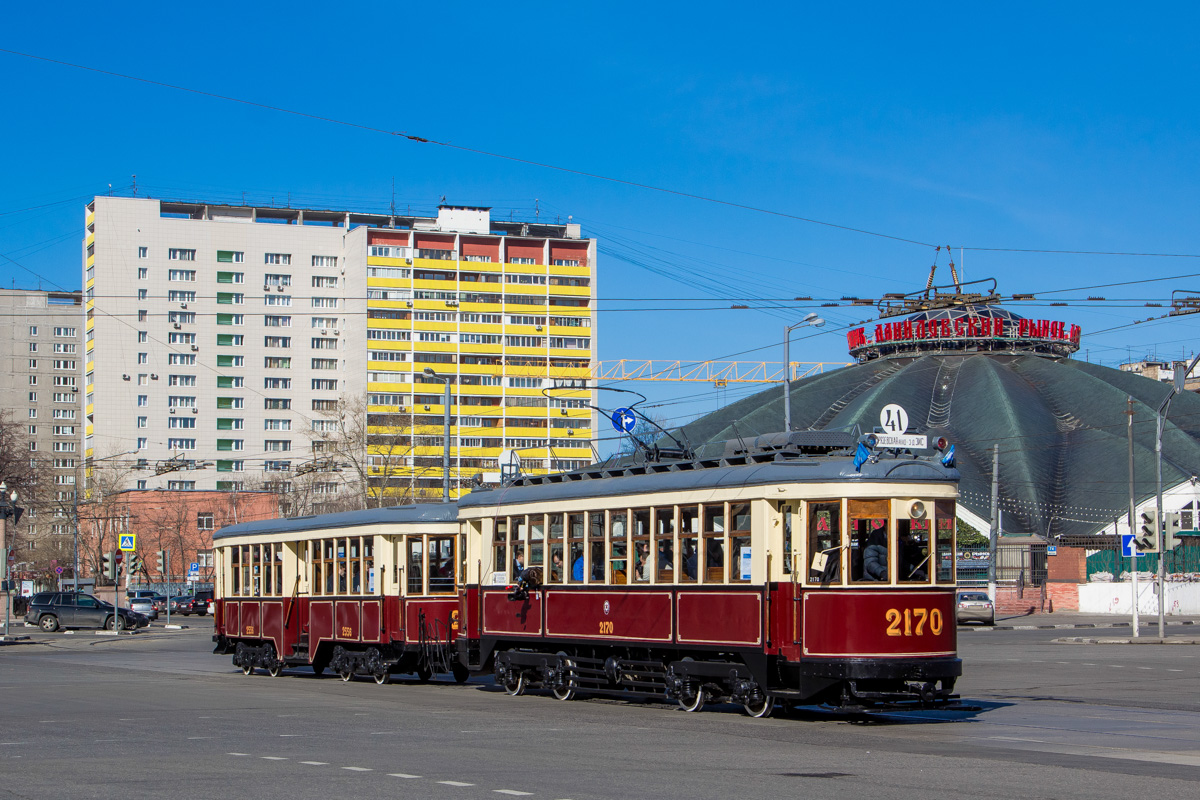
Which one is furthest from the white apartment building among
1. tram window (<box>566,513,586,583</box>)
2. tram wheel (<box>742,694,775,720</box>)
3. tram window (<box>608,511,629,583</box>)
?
tram wheel (<box>742,694,775,720</box>)

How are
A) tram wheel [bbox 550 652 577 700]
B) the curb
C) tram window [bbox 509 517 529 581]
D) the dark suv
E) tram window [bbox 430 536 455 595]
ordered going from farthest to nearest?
the dark suv → the curb → tram window [bbox 430 536 455 595] → tram window [bbox 509 517 529 581] → tram wheel [bbox 550 652 577 700]

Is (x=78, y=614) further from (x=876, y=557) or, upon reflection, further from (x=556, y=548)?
(x=876, y=557)

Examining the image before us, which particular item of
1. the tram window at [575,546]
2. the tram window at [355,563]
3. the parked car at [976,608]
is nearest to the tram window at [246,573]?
the tram window at [355,563]

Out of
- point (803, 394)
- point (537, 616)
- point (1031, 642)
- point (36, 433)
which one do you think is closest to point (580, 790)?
point (537, 616)

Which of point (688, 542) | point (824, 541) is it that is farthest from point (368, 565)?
point (824, 541)

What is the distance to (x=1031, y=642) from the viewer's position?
131 feet

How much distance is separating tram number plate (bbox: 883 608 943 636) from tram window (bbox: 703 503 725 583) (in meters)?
2.27

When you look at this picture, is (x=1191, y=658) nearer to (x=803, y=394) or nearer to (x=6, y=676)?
(x=6, y=676)

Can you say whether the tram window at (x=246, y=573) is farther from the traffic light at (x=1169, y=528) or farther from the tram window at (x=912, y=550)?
the traffic light at (x=1169, y=528)

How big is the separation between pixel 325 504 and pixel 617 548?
75.1 meters

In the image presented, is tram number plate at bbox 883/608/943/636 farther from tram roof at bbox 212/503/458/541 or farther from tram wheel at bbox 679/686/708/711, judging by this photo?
tram roof at bbox 212/503/458/541

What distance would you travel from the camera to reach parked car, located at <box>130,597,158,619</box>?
66631 mm

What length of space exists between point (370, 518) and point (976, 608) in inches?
1332

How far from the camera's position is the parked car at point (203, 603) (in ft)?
249
